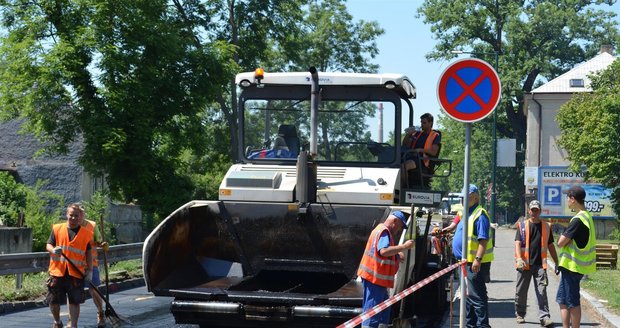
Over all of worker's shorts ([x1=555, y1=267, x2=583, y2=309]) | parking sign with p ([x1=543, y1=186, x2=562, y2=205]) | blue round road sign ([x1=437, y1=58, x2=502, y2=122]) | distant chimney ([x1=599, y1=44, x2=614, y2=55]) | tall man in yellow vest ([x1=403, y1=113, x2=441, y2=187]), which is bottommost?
parking sign with p ([x1=543, y1=186, x2=562, y2=205])

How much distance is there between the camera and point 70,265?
11.8m

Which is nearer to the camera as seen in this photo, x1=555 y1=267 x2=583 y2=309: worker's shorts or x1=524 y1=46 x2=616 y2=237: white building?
x1=555 y1=267 x2=583 y2=309: worker's shorts

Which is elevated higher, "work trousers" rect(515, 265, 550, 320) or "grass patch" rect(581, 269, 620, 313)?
"work trousers" rect(515, 265, 550, 320)

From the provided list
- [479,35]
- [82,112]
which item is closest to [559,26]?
[479,35]

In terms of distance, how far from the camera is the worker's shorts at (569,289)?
10.7 m

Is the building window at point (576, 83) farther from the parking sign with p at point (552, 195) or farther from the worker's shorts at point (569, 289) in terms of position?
the worker's shorts at point (569, 289)

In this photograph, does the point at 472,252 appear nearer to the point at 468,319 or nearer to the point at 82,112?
the point at 468,319

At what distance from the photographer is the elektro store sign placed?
189ft

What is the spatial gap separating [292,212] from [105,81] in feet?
60.5

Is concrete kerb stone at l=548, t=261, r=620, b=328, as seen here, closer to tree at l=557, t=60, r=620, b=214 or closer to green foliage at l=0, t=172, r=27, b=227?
green foliage at l=0, t=172, r=27, b=227

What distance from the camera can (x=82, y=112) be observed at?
29.2 metres

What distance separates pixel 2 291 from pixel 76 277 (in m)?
4.70

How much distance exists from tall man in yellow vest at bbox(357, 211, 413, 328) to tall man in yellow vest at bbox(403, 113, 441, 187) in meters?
2.99

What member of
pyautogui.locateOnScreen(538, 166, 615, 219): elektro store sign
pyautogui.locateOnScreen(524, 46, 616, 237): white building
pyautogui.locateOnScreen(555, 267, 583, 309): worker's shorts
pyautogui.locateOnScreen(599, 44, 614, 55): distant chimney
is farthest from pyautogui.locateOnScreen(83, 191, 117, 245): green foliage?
pyautogui.locateOnScreen(599, 44, 614, 55): distant chimney
